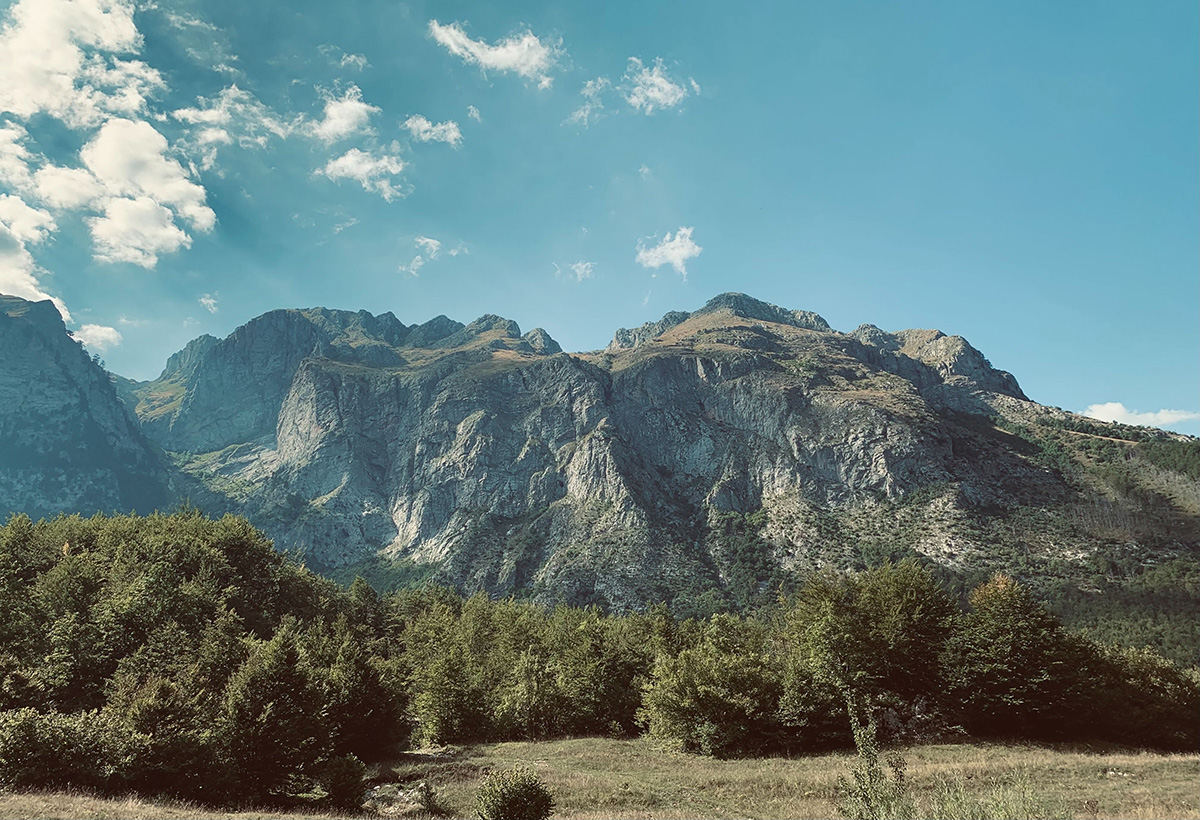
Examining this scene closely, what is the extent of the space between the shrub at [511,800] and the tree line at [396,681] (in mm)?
13888

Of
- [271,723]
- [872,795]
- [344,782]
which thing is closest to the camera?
[872,795]

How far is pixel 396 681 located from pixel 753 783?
30715 mm

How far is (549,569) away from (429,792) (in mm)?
168797

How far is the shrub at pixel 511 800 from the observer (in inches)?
706

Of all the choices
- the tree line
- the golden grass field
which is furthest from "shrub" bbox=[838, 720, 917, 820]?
the tree line

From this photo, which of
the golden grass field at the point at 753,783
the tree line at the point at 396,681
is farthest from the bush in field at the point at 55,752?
the golden grass field at the point at 753,783

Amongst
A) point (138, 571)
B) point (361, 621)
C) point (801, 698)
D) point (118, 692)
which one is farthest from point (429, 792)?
point (361, 621)

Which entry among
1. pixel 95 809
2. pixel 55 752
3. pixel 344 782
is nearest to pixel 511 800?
pixel 95 809

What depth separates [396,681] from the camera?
1839 inches

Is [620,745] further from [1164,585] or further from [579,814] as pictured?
[1164,585]

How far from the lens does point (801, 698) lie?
39.8 m

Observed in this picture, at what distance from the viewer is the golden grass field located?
20516mm

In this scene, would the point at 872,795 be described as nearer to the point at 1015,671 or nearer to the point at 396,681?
the point at 1015,671

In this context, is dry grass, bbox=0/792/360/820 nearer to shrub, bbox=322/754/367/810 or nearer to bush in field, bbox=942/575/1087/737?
shrub, bbox=322/754/367/810
